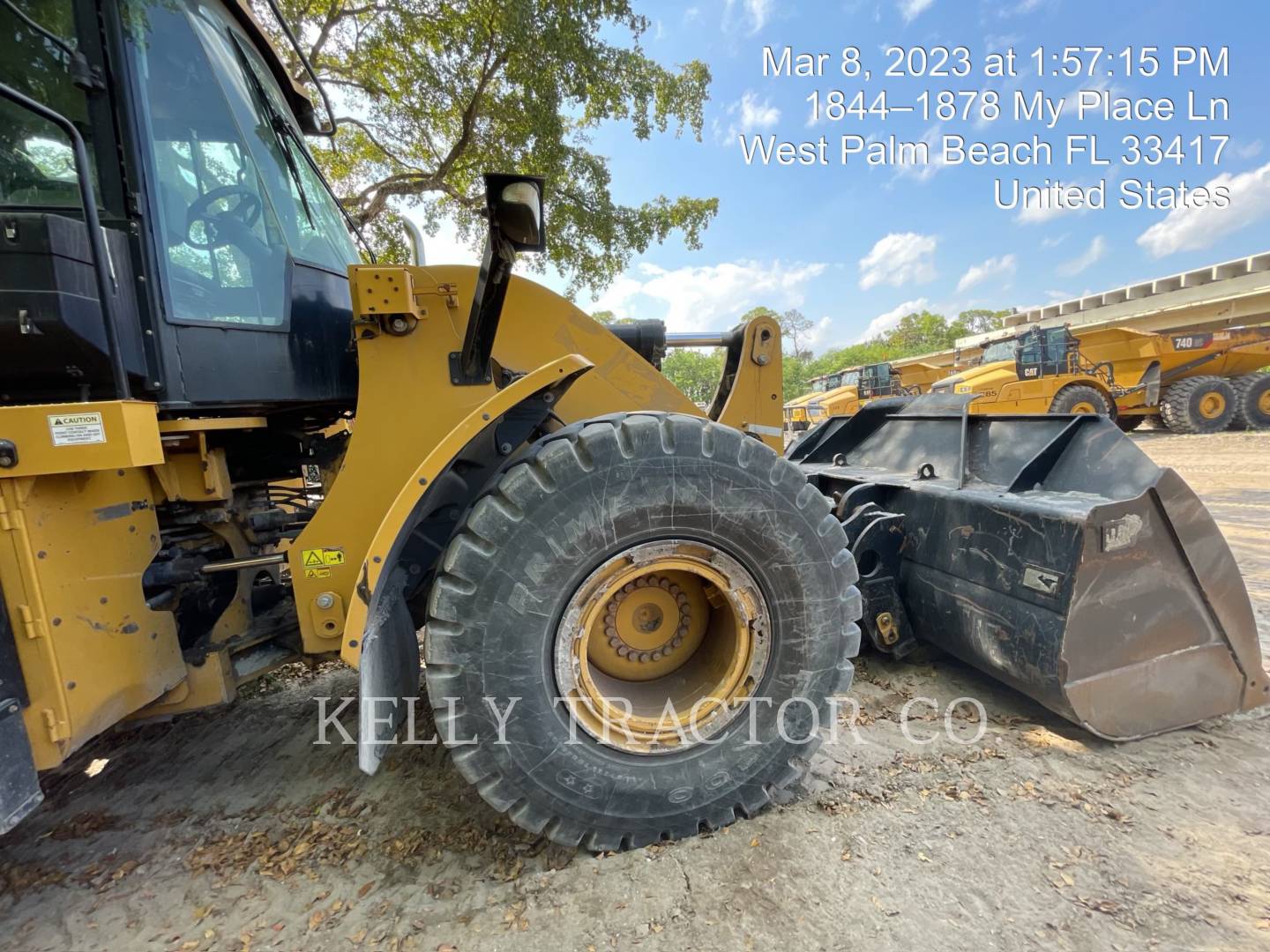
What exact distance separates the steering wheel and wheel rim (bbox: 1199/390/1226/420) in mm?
18583

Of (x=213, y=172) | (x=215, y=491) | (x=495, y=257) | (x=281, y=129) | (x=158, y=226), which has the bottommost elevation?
(x=215, y=491)

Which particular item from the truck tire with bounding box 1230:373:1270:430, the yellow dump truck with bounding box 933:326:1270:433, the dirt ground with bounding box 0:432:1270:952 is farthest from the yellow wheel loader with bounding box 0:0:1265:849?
the truck tire with bounding box 1230:373:1270:430

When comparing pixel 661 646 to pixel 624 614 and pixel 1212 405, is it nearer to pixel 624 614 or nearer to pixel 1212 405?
pixel 624 614

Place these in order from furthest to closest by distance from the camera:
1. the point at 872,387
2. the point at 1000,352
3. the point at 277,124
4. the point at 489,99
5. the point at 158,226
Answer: the point at 872,387, the point at 1000,352, the point at 489,99, the point at 277,124, the point at 158,226

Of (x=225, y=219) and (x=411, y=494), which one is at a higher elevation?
(x=225, y=219)

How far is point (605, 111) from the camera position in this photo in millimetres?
8523

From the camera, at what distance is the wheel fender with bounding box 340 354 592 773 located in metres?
1.61

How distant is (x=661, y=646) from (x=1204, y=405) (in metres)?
17.6

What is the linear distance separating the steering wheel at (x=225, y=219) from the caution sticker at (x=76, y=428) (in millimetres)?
679

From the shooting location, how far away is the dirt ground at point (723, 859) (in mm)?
1532

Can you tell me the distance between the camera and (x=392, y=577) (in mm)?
1957

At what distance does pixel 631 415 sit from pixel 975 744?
195cm

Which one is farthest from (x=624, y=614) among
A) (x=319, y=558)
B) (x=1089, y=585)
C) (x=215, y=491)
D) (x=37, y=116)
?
(x=37, y=116)

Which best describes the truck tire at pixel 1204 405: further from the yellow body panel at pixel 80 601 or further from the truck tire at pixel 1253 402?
the yellow body panel at pixel 80 601
